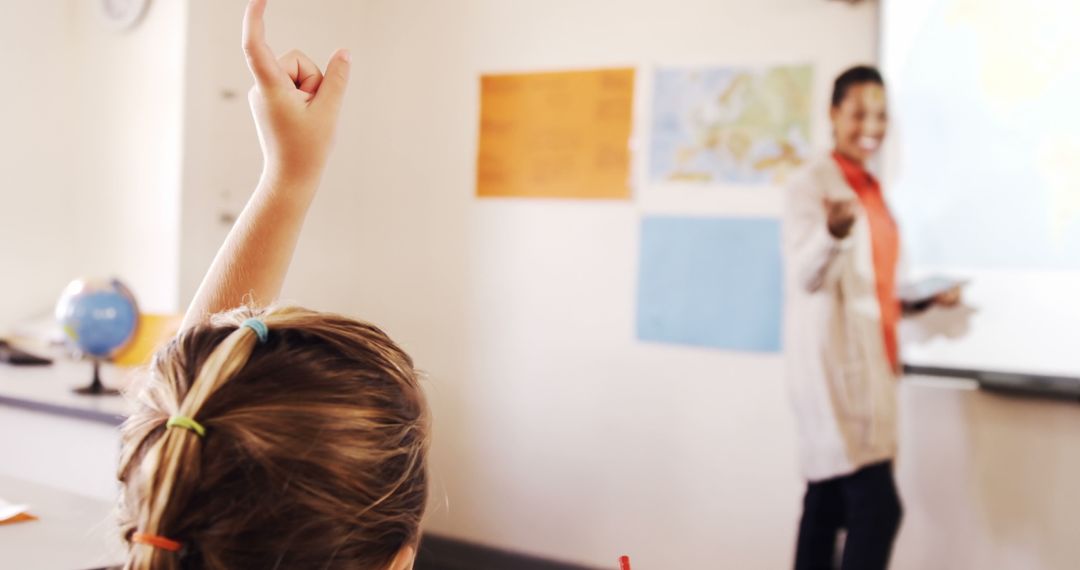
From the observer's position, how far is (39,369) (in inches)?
71.2

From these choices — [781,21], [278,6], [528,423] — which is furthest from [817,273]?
[278,6]

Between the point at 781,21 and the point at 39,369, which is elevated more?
the point at 781,21

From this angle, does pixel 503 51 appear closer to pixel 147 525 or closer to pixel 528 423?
pixel 528 423

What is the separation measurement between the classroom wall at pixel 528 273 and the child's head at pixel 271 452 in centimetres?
136

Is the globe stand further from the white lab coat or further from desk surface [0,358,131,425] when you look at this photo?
the white lab coat

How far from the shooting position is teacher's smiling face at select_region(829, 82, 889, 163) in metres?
1.70

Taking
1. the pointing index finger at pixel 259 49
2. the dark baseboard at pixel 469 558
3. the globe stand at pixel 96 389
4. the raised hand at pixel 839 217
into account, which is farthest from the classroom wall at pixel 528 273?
the pointing index finger at pixel 259 49

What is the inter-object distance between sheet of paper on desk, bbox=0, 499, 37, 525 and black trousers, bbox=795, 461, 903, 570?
1.30 meters

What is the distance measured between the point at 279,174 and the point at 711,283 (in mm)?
1412

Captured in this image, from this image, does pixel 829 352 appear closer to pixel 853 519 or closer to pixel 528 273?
pixel 853 519

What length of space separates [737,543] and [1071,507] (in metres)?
0.69

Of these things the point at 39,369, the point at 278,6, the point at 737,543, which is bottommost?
the point at 737,543

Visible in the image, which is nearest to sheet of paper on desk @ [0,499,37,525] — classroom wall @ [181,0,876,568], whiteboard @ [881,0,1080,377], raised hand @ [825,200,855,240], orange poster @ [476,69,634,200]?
classroom wall @ [181,0,876,568]

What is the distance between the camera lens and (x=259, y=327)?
1.72 feet
